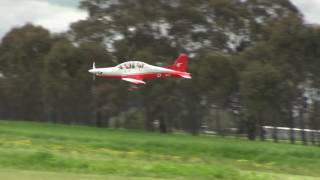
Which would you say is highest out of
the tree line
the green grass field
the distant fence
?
the tree line

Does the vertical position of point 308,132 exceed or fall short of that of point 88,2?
it falls short

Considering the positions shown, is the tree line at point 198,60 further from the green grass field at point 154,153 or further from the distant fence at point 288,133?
the green grass field at point 154,153

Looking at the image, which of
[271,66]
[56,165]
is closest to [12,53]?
[271,66]

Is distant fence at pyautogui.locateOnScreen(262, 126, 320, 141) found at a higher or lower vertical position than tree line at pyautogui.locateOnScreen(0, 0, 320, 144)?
lower

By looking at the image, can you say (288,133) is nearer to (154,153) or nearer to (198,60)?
(198,60)

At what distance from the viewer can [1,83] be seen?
6812cm

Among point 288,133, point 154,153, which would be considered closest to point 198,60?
point 288,133

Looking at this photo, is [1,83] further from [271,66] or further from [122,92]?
[271,66]

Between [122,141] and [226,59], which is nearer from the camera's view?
[122,141]

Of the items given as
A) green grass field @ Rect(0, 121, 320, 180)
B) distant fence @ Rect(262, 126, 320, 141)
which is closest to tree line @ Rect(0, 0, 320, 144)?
distant fence @ Rect(262, 126, 320, 141)

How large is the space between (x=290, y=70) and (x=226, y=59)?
4.75 meters

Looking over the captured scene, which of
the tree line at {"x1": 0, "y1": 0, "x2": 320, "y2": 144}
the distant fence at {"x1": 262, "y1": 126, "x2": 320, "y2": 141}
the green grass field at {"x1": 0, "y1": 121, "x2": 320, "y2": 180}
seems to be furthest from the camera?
the distant fence at {"x1": 262, "y1": 126, "x2": 320, "y2": 141}

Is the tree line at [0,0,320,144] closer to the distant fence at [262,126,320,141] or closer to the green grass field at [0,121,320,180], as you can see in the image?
the distant fence at [262,126,320,141]

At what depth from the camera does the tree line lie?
47.4 m
